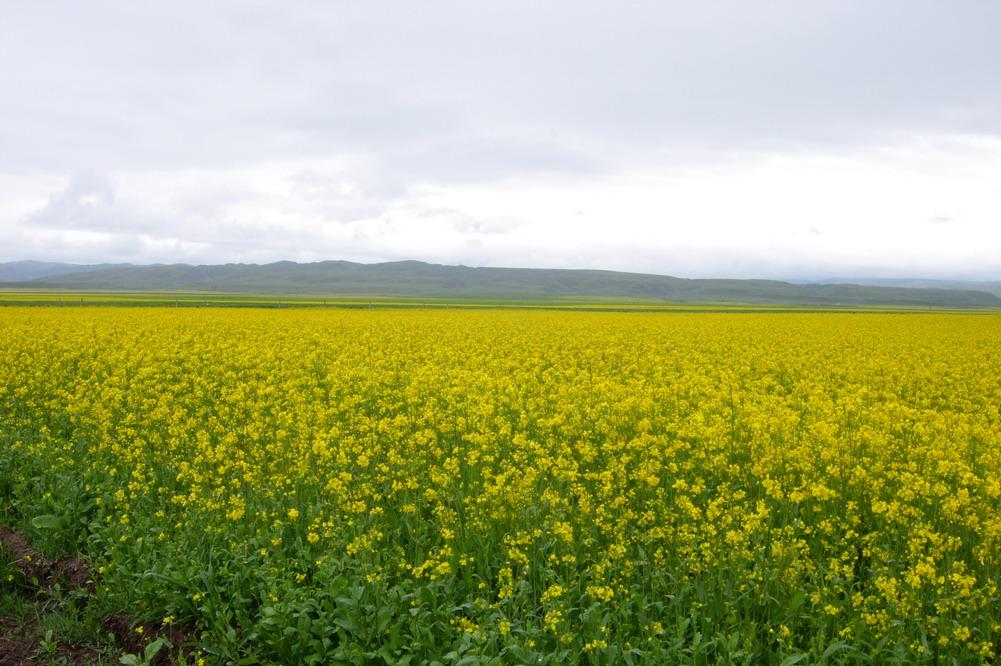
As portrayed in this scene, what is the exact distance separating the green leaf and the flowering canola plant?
0.32 feet

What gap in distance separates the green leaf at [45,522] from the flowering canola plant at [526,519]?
0.32 ft

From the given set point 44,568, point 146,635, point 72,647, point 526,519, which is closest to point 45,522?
point 44,568

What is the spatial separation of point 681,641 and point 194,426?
8443 mm

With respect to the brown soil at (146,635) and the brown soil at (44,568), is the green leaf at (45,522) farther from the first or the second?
the brown soil at (146,635)

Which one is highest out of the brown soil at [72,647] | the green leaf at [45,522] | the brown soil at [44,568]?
the green leaf at [45,522]

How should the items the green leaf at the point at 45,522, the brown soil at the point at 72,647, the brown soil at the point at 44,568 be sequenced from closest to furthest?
1. the brown soil at the point at 72,647
2. the brown soil at the point at 44,568
3. the green leaf at the point at 45,522

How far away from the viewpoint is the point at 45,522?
25.0 ft

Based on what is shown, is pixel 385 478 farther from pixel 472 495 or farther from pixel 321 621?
pixel 321 621

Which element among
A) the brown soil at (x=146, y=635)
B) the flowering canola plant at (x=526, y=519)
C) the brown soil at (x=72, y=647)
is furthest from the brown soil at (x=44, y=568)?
the brown soil at (x=146, y=635)

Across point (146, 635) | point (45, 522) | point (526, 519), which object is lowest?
point (146, 635)

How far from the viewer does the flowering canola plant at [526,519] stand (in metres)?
5.33

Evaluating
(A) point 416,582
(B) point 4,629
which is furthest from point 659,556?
(B) point 4,629

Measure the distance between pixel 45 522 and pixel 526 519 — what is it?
18.5 ft

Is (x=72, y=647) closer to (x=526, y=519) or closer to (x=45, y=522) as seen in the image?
(x=45, y=522)
